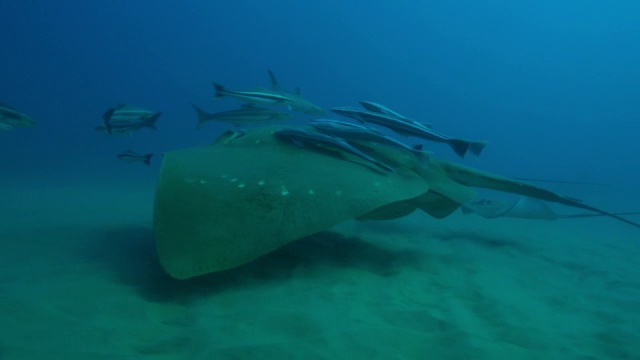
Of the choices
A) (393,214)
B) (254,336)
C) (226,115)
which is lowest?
(254,336)

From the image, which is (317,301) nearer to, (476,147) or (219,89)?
(476,147)

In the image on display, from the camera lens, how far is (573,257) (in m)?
5.09

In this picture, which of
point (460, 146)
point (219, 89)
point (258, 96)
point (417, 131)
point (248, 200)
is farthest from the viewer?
point (219, 89)

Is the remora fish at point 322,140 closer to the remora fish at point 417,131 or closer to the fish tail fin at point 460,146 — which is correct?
the remora fish at point 417,131

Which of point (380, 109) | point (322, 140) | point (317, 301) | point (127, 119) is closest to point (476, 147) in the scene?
point (380, 109)

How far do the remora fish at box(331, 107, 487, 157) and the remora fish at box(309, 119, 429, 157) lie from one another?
0.93ft

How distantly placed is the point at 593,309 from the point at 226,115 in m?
5.44

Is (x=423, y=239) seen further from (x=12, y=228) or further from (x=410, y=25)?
(x=410, y=25)

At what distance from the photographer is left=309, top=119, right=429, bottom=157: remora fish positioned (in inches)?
161

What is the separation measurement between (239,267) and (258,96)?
3333 mm

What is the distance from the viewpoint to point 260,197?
9.76 feet

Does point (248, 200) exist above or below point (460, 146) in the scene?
below

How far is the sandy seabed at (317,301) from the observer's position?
2.36 meters

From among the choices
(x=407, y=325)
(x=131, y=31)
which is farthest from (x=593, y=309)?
(x=131, y=31)
